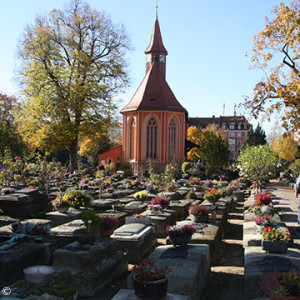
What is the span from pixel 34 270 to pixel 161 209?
23.5 ft

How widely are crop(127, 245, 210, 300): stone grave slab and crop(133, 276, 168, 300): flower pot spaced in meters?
0.76

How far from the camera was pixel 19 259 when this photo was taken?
6.66 m

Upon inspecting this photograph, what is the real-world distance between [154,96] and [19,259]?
3508cm

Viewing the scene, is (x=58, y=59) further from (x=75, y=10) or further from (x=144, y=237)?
(x=144, y=237)

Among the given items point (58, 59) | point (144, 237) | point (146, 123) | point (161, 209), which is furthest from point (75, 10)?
point (144, 237)

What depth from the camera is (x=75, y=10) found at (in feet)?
103

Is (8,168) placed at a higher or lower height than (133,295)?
higher

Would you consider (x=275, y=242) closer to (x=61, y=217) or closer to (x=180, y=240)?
(x=180, y=240)

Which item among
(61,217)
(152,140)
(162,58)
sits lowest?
(61,217)

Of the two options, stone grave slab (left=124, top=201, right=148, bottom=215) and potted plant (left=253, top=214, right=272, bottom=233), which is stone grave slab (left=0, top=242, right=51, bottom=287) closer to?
potted plant (left=253, top=214, right=272, bottom=233)

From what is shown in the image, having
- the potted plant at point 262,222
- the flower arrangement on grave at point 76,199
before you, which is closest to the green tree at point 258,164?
the flower arrangement on grave at point 76,199

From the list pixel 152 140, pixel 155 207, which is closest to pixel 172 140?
pixel 152 140

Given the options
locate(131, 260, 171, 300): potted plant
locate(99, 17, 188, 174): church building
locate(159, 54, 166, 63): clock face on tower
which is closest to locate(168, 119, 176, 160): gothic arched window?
locate(99, 17, 188, 174): church building

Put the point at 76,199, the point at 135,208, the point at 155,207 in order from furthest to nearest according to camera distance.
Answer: the point at 135,208
the point at 76,199
the point at 155,207
